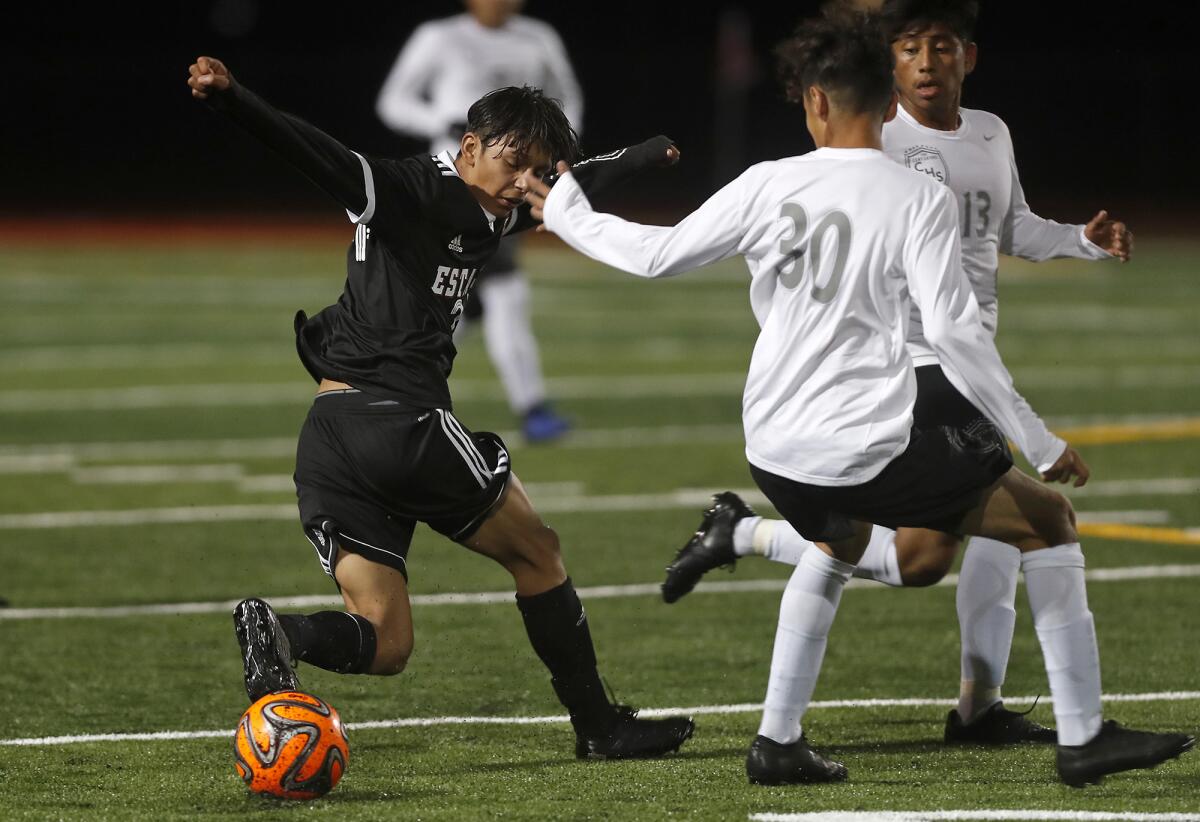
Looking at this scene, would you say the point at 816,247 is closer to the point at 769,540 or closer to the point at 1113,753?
the point at 1113,753

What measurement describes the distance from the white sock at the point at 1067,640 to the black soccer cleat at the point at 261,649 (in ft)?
6.25

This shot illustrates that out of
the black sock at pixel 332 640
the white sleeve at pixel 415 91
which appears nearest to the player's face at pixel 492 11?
the white sleeve at pixel 415 91

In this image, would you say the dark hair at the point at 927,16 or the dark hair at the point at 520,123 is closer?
the dark hair at the point at 520,123

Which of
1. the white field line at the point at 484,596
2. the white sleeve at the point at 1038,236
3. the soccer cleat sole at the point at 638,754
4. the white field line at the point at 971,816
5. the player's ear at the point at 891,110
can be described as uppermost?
the player's ear at the point at 891,110

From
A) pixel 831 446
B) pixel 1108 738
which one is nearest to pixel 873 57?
pixel 831 446

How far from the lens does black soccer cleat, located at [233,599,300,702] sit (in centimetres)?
522

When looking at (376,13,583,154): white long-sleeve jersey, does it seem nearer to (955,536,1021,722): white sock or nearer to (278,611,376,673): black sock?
(955,536,1021,722): white sock

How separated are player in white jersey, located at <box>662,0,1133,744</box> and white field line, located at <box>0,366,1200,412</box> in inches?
363

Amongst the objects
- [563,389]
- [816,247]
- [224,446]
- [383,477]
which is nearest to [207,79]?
[383,477]

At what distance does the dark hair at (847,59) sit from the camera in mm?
4961

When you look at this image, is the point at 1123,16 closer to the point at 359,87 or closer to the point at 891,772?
the point at 359,87

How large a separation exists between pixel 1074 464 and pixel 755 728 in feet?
5.44

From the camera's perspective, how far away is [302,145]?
207 inches

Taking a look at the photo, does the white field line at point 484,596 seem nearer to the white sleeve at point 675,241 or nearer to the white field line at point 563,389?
the white sleeve at point 675,241
